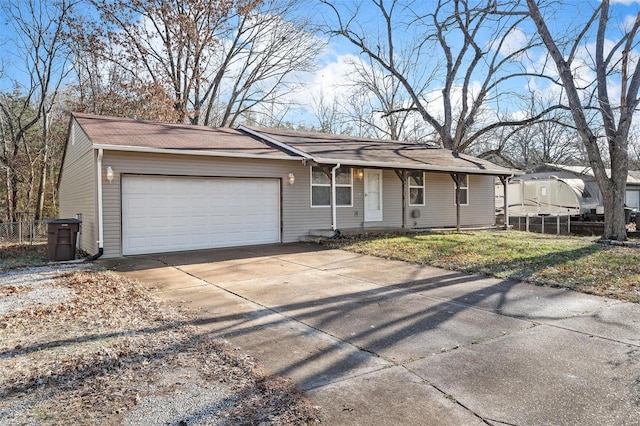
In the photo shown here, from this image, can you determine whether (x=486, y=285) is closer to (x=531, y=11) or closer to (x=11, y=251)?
(x=531, y=11)

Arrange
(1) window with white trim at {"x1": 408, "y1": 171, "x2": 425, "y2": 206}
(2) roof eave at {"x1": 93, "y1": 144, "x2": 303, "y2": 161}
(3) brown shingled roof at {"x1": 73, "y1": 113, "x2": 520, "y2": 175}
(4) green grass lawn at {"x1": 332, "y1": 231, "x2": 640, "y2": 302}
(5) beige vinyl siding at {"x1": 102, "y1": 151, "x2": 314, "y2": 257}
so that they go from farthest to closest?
1. (1) window with white trim at {"x1": 408, "y1": 171, "x2": 425, "y2": 206}
2. (3) brown shingled roof at {"x1": 73, "y1": 113, "x2": 520, "y2": 175}
3. (5) beige vinyl siding at {"x1": 102, "y1": 151, "x2": 314, "y2": 257}
4. (2) roof eave at {"x1": 93, "y1": 144, "x2": 303, "y2": 161}
5. (4) green grass lawn at {"x1": 332, "y1": 231, "x2": 640, "y2": 302}

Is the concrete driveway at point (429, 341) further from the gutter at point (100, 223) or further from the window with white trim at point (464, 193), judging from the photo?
the window with white trim at point (464, 193)

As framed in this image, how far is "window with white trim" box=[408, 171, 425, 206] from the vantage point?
1502 cm

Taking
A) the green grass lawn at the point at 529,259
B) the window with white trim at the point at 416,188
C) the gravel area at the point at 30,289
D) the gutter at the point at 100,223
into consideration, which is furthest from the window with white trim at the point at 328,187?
the gravel area at the point at 30,289

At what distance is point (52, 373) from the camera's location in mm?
3180

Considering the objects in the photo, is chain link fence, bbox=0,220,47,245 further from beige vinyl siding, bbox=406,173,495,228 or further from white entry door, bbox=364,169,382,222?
beige vinyl siding, bbox=406,173,495,228

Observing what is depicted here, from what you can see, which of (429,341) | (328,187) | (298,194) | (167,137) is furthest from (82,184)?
(429,341)

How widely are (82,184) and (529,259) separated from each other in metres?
11.0

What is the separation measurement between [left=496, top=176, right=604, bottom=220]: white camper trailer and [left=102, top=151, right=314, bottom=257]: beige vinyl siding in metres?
12.5

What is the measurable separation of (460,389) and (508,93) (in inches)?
820

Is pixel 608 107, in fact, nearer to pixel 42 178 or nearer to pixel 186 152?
pixel 186 152

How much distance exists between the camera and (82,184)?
11055mm

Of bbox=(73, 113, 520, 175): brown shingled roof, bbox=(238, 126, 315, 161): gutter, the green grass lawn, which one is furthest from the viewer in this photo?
bbox=(238, 126, 315, 161): gutter

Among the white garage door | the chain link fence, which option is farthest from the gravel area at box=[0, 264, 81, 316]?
the chain link fence
